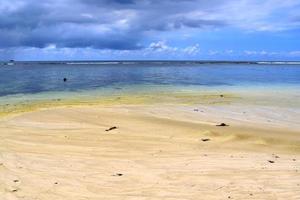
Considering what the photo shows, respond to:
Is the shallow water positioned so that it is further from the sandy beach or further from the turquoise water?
the sandy beach

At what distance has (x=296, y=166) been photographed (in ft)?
27.9

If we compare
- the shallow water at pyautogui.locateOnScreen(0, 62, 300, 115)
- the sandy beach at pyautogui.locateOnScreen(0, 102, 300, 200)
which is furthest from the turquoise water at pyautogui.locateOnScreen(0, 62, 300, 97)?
the sandy beach at pyautogui.locateOnScreen(0, 102, 300, 200)

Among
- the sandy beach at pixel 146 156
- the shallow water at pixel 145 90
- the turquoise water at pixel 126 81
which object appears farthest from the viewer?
the turquoise water at pixel 126 81

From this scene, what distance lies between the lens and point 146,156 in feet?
30.9

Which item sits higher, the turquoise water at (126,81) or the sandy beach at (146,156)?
the sandy beach at (146,156)

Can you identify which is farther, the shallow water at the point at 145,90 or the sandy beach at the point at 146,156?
the shallow water at the point at 145,90

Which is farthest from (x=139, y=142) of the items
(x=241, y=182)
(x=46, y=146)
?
(x=241, y=182)

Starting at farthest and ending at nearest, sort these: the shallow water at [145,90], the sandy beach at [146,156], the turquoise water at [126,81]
A: 1. the turquoise water at [126,81]
2. the shallow water at [145,90]
3. the sandy beach at [146,156]

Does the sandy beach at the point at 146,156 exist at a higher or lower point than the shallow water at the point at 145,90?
higher

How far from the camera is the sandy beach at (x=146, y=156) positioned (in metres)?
6.91

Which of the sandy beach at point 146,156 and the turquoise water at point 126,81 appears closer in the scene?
the sandy beach at point 146,156

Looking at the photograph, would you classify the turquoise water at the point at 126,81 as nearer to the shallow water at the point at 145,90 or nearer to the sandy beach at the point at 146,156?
the shallow water at the point at 145,90

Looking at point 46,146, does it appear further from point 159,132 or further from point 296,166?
point 296,166

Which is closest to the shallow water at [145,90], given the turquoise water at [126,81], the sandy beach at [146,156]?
the turquoise water at [126,81]
